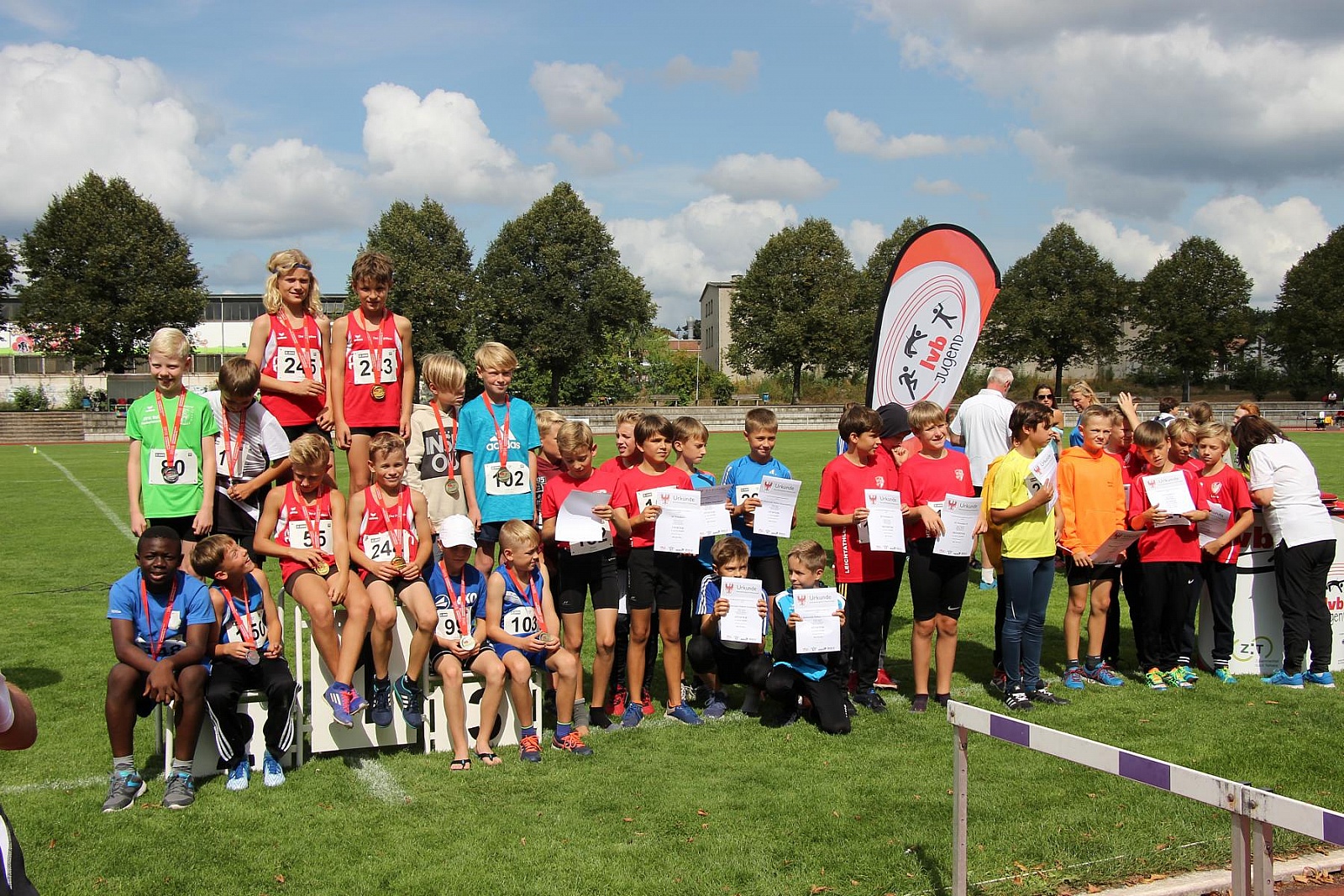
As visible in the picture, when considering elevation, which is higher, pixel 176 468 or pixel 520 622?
pixel 176 468

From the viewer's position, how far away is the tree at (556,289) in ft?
189

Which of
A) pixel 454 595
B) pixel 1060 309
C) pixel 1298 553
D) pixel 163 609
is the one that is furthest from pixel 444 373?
pixel 1060 309

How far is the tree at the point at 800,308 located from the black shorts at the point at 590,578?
5512cm

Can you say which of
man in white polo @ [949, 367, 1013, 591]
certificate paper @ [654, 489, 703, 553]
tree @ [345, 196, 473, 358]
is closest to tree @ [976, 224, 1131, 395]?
tree @ [345, 196, 473, 358]

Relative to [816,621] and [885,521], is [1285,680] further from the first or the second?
[816,621]

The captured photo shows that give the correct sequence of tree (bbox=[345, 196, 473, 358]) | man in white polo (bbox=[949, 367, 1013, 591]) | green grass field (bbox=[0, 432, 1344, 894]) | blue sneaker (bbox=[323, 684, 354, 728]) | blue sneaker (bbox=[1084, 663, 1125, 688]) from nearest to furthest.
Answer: green grass field (bbox=[0, 432, 1344, 894]), blue sneaker (bbox=[323, 684, 354, 728]), blue sneaker (bbox=[1084, 663, 1125, 688]), man in white polo (bbox=[949, 367, 1013, 591]), tree (bbox=[345, 196, 473, 358])

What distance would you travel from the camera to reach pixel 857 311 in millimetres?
62219

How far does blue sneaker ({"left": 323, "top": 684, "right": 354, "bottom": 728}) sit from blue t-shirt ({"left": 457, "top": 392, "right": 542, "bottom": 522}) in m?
1.38

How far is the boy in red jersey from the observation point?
20.5 feet

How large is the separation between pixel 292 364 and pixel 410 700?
89.7 inches

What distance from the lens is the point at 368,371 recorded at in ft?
21.0

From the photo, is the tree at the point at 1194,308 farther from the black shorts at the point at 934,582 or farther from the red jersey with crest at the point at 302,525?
the red jersey with crest at the point at 302,525

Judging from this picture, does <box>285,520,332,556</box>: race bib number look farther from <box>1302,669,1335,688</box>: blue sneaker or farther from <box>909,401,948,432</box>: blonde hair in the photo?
<box>1302,669,1335,688</box>: blue sneaker

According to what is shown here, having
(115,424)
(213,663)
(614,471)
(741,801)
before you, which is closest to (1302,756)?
(741,801)
